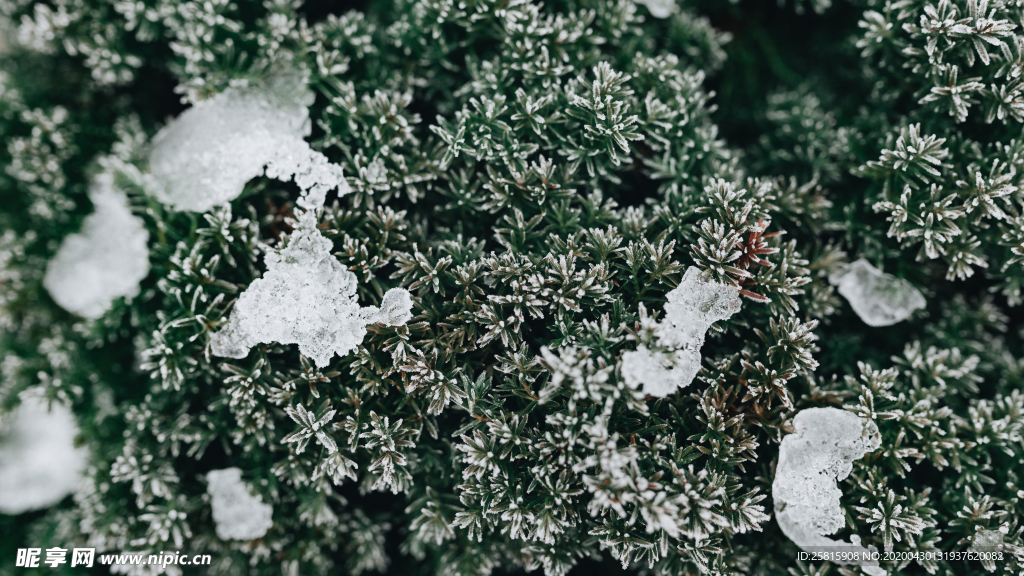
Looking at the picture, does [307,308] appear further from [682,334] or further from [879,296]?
[879,296]

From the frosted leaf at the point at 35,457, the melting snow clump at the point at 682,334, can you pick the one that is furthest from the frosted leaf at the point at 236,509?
the melting snow clump at the point at 682,334

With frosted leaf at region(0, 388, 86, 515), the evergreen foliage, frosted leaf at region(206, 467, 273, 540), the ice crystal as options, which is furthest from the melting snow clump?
frosted leaf at region(0, 388, 86, 515)

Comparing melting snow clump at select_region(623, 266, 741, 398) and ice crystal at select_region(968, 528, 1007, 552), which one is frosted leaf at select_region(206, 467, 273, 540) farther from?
ice crystal at select_region(968, 528, 1007, 552)

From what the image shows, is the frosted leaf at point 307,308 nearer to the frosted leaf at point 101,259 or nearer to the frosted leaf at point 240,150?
the frosted leaf at point 240,150

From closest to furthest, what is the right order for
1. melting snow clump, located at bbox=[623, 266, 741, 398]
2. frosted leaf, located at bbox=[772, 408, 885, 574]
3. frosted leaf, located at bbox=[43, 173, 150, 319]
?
melting snow clump, located at bbox=[623, 266, 741, 398] < frosted leaf, located at bbox=[772, 408, 885, 574] < frosted leaf, located at bbox=[43, 173, 150, 319]

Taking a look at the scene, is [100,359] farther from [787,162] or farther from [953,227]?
[953,227]

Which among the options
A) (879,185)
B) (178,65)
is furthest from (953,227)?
(178,65)

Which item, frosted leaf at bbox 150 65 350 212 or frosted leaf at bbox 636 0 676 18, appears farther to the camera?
frosted leaf at bbox 636 0 676 18
